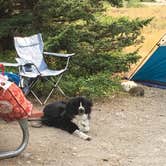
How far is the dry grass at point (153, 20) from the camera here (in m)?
10.9

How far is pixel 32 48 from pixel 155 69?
246 centimetres

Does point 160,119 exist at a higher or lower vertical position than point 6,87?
lower

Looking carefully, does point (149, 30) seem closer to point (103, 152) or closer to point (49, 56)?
point (49, 56)

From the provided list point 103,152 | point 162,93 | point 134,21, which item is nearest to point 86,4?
point 134,21

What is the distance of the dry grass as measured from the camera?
10.9 metres

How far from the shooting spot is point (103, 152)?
5.21 metres

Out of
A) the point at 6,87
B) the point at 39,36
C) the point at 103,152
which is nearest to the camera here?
the point at 6,87

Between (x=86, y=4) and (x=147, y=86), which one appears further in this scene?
(x=147, y=86)

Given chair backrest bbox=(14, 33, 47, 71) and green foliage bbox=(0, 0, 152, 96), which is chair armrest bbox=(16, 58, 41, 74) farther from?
green foliage bbox=(0, 0, 152, 96)

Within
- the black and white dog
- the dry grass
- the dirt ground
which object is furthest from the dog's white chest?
the dry grass

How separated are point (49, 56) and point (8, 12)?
103 cm

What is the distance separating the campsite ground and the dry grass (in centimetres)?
322

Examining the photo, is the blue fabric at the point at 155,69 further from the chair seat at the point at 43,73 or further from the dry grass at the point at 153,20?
the chair seat at the point at 43,73

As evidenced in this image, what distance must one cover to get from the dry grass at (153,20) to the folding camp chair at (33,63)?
116 inches
